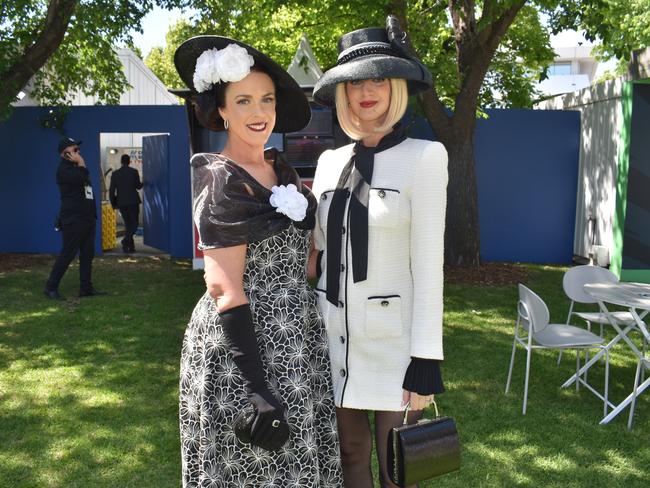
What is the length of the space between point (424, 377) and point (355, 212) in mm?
551

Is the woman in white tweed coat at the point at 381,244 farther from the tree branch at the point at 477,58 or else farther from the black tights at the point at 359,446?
the tree branch at the point at 477,58

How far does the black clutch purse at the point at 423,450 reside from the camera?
203cm

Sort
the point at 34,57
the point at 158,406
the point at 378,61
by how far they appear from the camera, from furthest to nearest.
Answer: the point at 34,57, the point at 158,406, the point at 378,61

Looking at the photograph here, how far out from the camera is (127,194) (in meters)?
12.9

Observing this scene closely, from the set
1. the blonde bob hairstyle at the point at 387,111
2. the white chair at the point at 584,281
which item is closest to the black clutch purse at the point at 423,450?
the blonde bob hairstyle at the point at 387,111

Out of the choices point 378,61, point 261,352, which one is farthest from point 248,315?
point 378,61

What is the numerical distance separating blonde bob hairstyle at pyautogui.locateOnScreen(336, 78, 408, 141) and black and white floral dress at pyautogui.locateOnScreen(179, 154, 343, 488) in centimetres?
41

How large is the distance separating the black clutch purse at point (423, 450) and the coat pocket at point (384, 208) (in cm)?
58

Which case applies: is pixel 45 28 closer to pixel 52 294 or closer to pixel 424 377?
pixel 52 294

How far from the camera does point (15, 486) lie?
A: 353 centimetres

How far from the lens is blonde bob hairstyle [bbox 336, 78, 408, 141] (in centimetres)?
217

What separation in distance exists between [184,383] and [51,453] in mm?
2338

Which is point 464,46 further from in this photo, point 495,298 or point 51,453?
point 51,453

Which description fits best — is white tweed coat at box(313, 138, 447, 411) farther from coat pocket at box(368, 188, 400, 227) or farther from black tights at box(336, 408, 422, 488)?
black tights at box(336, 408, 422, 488)
